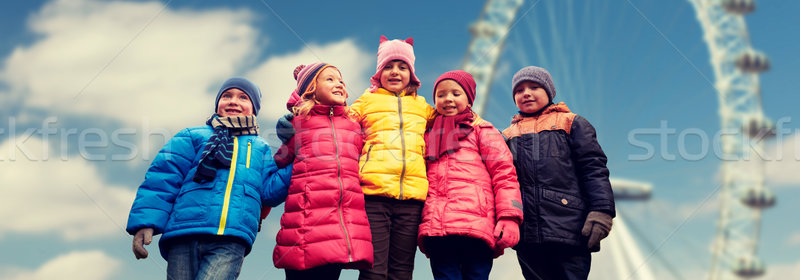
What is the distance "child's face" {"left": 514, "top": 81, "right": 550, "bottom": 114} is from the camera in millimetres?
4383

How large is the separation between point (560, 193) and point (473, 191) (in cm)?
60

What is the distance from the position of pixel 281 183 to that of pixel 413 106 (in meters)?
1.03

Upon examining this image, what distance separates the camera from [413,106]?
4168 millimetres

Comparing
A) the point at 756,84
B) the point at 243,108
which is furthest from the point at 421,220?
the point at 756,84

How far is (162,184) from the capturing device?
3.78 m

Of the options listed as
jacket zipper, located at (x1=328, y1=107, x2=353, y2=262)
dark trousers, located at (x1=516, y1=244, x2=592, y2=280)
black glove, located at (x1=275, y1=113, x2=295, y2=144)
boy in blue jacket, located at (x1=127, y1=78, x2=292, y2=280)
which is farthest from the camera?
black glove, located at (x1=275, y1=113, x2=295, y2=144)

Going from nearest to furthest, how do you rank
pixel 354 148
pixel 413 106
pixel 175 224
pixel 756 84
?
pixel 175 224, pixel 354 148, pixel 413 106, pixel 756 84

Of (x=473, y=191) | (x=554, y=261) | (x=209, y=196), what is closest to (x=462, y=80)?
(x=473, y=191)

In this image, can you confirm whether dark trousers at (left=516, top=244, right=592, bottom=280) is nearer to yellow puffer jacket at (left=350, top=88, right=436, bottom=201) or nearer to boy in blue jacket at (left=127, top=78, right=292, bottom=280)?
yellow puffer jacket at (left=350, top=88, right=436, bottom=201)

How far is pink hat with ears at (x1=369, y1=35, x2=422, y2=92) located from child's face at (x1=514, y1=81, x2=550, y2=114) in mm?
766

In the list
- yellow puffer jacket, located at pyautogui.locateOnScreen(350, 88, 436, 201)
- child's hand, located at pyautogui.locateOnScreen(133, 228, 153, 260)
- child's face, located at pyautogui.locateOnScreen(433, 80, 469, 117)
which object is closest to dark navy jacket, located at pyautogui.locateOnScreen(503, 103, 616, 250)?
child's face, located at pyautogui.locateOnScreen(433, 80, 469, 117)

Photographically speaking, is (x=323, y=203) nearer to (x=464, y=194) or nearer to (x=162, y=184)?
(x=464, y=194)

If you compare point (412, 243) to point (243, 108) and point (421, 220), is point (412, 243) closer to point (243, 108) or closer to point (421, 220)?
point (421, 220)

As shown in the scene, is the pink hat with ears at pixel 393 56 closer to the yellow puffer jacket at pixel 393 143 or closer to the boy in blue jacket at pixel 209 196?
the yellow puffer jacket at pixel 393 143
